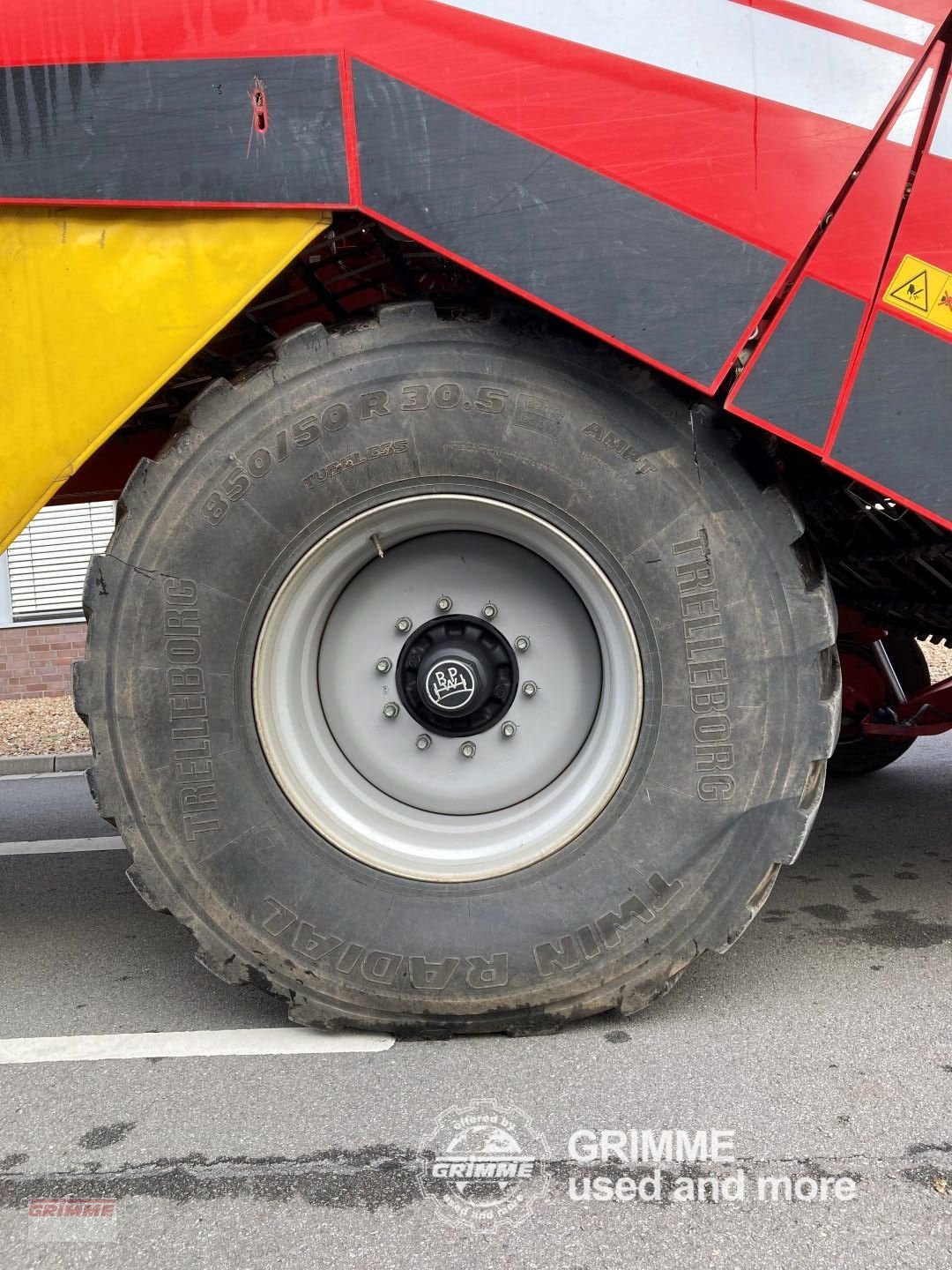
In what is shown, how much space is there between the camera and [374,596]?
7.70ft

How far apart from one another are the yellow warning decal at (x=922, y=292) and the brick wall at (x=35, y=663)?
9326 millimetres

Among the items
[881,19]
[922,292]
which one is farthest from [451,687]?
[881,19]

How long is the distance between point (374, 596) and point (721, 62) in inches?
53.2

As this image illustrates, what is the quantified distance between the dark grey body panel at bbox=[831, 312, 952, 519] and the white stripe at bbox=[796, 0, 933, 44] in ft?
1.71

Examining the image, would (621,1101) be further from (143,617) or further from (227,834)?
(143,617)

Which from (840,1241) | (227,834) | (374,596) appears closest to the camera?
(840,1241)

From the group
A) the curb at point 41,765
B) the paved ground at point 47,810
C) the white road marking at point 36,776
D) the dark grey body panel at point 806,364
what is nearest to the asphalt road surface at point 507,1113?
the dark grey body panel at point 806,364

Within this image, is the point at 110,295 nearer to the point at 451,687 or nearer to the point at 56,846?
the point at 451,687

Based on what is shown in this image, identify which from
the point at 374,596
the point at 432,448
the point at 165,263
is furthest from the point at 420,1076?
the point at 165,263

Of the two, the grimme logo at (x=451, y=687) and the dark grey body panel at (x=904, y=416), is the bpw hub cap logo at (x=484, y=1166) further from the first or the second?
the dark grey body panel at (x=904, y=416)

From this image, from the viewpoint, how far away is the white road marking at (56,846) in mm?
4059

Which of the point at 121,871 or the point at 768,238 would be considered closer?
the point at 768,238

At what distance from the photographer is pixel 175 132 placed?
1.94m

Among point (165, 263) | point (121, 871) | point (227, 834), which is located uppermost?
point (165, 263)
